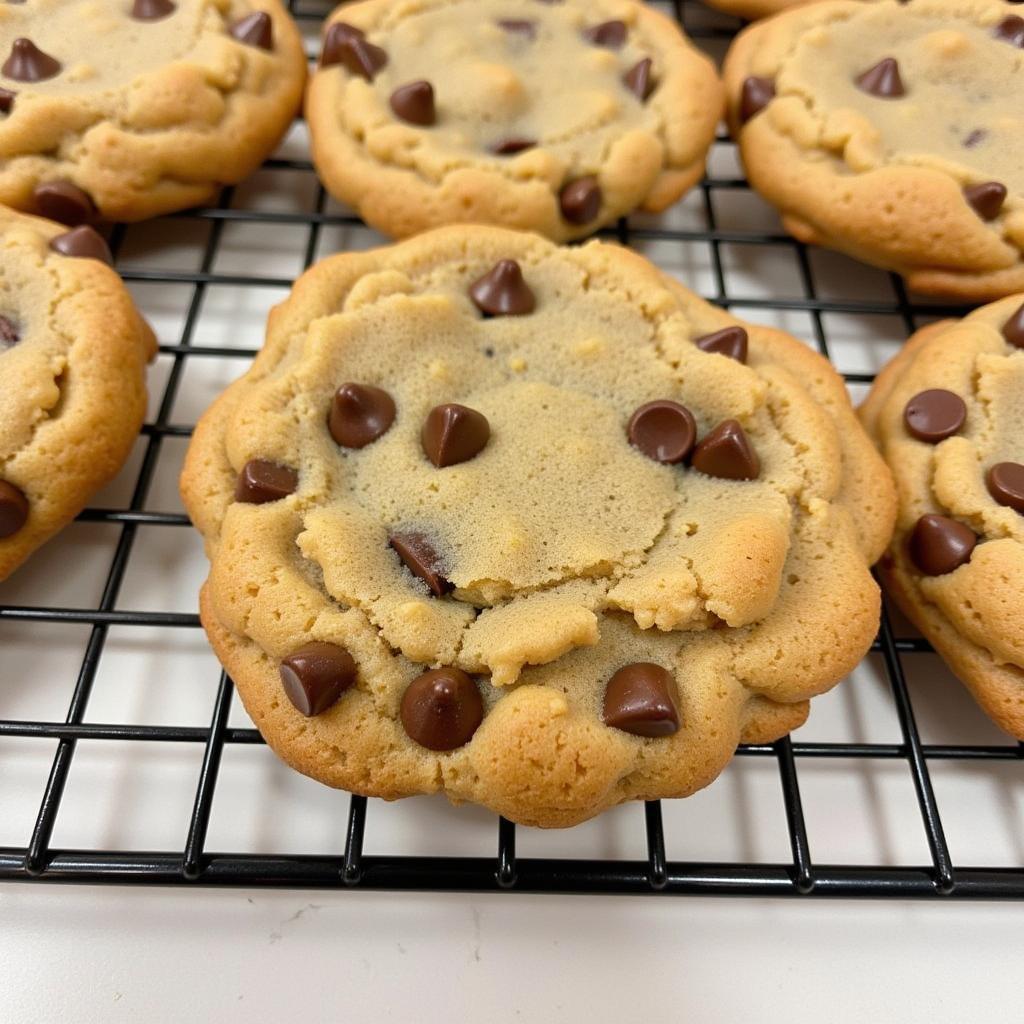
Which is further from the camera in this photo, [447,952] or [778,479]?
[778,479]

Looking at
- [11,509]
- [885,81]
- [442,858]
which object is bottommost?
[442,858]

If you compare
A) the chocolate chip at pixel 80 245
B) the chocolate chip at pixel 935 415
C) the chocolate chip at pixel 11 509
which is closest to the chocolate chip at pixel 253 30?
the chocolate chip at pixel 80 245

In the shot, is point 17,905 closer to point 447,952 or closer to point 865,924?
point 447,952

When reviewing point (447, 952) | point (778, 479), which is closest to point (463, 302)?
point (778, 479)

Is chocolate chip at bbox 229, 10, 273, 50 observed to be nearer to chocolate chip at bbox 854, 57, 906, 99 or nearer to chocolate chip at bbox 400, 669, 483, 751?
chocolate chip at bbox 854, 57, 906, 99

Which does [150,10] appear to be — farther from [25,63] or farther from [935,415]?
[935,415]

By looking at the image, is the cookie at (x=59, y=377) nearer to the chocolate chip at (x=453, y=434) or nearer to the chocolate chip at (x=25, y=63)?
the chocolate chip at (x=25, y=63)

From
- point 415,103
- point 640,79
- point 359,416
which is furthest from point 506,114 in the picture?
point 359,416
